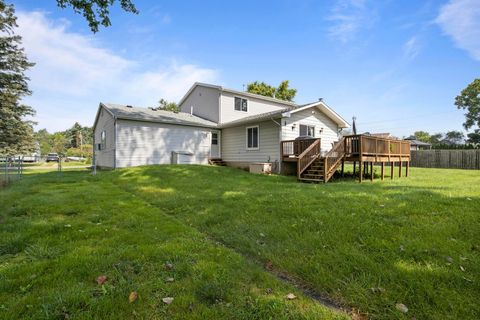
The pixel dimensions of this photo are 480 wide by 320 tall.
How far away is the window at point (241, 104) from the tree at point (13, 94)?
21249 mm

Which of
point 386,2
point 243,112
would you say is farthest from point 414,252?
point 243,112

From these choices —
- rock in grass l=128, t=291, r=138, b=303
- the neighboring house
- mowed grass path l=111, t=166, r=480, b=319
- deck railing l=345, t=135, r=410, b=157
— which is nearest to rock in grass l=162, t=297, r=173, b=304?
rock in grass l=128, t=291, r=138, b=303

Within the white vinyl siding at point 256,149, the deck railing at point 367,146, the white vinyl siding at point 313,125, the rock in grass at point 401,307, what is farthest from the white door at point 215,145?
the rock in grass at point 401,307

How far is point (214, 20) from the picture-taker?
1285 centimetres

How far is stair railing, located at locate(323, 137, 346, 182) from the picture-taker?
1041 centimetres

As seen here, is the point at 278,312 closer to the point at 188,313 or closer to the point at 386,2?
the point at 188,313

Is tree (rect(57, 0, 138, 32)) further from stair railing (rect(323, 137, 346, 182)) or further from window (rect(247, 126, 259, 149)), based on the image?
window (rect(247, 126, 259, 149))

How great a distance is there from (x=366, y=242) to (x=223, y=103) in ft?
52.9

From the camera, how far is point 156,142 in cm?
1614

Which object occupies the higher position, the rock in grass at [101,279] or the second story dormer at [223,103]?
the second story dormer at [223,103]

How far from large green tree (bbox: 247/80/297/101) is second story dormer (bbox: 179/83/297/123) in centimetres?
1360

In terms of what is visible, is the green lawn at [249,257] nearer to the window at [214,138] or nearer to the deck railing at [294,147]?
the deck railing at [294,147]

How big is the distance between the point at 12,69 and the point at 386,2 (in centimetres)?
3096

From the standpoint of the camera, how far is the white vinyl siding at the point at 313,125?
13922 millimetres
